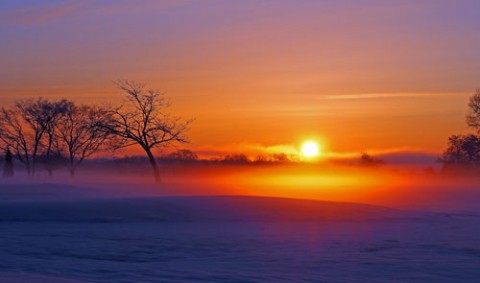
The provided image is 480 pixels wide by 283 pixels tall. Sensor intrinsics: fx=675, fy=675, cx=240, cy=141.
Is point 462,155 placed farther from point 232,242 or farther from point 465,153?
point 232,242

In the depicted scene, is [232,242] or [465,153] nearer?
[232,242]

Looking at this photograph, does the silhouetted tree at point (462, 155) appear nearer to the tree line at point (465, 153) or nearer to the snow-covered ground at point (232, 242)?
the tree line at point (465, 153)

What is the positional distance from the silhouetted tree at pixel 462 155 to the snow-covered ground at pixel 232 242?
39.7 metres

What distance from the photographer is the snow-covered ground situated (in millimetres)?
14797

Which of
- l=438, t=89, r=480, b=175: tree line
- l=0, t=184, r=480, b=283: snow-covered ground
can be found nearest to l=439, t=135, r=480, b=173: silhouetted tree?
l=438, t=89, r=480, b=175: tree line

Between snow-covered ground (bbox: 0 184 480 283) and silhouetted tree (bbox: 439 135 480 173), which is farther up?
silhouetted tree (bbox: 439 135 480 173)

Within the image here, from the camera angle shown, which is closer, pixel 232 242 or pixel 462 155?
pixel 232 242

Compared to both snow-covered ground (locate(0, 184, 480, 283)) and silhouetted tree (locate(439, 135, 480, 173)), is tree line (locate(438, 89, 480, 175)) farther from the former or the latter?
snow-covered ground (locate(0, 184, 480, 283))

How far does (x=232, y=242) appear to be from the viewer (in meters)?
20.5

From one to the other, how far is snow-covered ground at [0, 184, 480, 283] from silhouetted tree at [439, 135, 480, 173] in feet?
130

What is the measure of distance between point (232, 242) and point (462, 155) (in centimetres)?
6126

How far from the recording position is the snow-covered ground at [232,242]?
1480 centimetres

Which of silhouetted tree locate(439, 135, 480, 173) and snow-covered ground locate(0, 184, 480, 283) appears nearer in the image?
snow-covered ground locate(0, 184, 480, 283)

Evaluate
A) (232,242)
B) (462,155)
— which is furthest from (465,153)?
(232,242)
